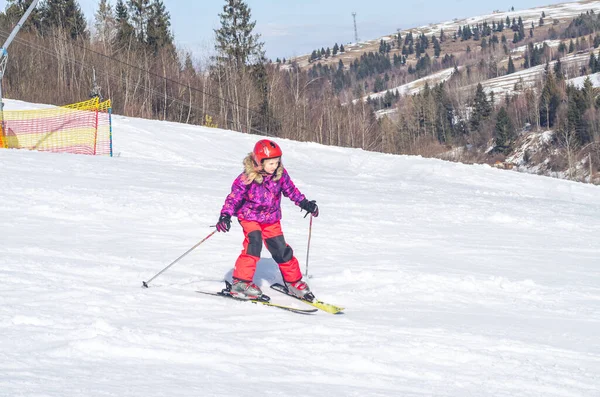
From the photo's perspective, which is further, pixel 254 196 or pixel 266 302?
pixel 254 196

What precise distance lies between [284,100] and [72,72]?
667 inches

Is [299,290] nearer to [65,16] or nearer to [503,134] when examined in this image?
[65,16]

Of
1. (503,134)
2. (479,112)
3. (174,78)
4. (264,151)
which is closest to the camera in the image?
(264,151)

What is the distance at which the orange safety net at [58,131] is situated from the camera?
18.8m

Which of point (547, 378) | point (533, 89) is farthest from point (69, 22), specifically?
point (533, 89)

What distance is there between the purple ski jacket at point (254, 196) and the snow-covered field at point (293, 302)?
28.9 inches

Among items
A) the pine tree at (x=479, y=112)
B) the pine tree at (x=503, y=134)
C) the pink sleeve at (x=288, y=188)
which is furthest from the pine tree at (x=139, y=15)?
the pine tree at (x=479, y=112)

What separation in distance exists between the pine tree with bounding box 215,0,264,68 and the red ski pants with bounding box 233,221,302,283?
4743cm

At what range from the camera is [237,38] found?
53.4m

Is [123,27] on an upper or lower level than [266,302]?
upper

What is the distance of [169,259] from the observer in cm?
646

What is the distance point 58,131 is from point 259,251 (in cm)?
1635

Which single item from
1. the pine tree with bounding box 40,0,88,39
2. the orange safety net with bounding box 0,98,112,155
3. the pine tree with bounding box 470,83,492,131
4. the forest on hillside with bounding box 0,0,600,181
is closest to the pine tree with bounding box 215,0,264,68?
the forest on hillside with bounding box 0,0,600,181

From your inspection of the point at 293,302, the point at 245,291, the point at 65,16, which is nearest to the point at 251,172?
the point at 245,291
